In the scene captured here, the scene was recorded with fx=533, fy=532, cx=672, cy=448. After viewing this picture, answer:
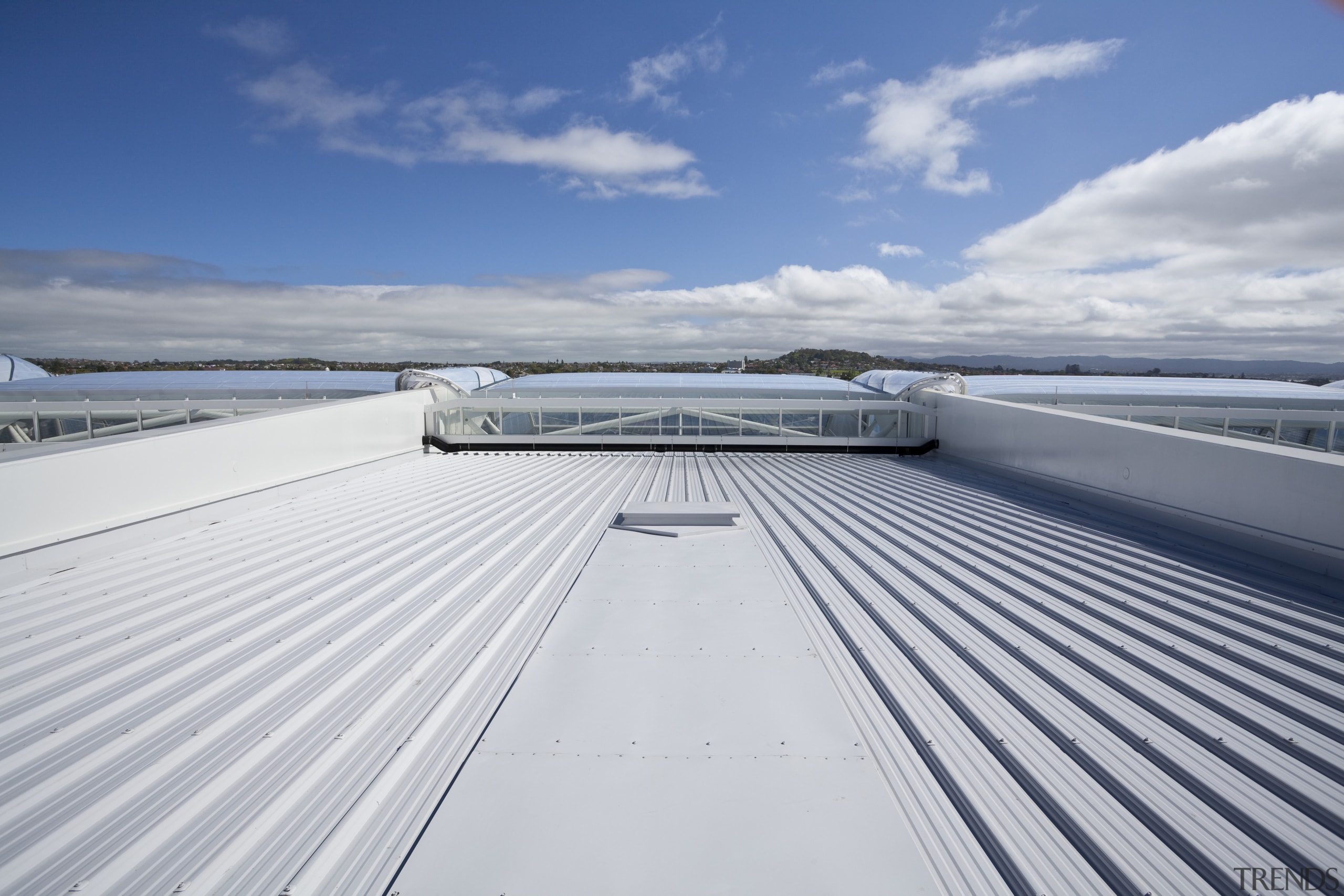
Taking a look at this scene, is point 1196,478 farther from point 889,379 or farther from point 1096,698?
point 889,379

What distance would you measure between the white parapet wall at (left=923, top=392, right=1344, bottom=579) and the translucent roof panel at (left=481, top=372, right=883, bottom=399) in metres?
5.94

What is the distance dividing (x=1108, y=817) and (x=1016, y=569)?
2972 mm

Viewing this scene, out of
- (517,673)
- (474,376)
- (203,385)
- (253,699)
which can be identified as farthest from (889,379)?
(203,385)

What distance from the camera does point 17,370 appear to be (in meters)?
23.1

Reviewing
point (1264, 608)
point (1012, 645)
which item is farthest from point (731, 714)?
point (1264, 608)

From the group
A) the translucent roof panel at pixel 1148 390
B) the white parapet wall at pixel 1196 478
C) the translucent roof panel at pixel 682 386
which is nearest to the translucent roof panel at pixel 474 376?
the translucent roof panel at pixel 682 386

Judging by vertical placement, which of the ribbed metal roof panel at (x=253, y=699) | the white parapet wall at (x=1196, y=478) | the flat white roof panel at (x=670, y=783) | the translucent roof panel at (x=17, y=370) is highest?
the translucent roof panel at (x=17, y=370)

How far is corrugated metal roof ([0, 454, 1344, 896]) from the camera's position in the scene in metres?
1.99

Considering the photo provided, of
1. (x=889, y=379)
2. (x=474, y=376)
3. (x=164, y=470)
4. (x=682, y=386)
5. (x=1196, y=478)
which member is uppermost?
(x=474, y=376)

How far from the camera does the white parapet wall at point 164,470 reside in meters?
4.62

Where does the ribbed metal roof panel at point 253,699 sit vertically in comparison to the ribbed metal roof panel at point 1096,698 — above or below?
above

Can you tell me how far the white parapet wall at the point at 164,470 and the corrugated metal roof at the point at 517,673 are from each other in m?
0.54

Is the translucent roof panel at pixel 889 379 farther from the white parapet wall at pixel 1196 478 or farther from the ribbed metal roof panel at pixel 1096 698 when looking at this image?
the ribbed metal roof panel at pixel 1096 698

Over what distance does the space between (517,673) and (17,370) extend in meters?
34.3
